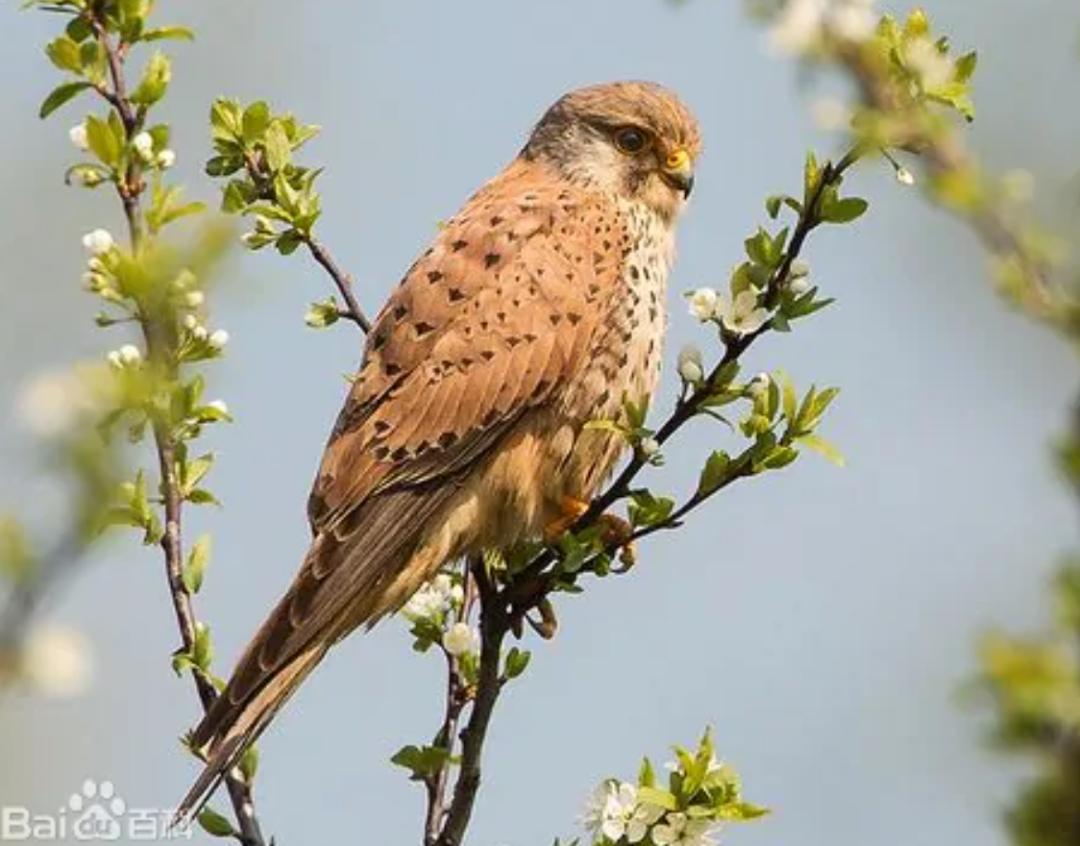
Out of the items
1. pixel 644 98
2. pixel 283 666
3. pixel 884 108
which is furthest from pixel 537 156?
pixel 884 108

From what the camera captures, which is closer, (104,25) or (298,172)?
(104,25)

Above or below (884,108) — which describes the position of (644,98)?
above

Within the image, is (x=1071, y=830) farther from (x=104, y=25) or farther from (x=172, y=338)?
(x=104, y=25)

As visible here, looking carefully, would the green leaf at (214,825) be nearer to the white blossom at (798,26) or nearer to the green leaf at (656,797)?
the green leaf at (656,797)

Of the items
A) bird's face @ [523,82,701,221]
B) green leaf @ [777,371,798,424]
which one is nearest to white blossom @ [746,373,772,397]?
green leaf @ [777,371,798,424]

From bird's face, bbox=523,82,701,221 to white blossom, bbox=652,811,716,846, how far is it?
231 centimetres

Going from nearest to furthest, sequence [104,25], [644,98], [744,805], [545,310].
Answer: [104,25]
[744,805]
[545,310]
[644,98]

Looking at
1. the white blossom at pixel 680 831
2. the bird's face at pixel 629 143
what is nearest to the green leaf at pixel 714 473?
the white blossom at pixel 680 831

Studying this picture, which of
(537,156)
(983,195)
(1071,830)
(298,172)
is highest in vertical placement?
(537,156)

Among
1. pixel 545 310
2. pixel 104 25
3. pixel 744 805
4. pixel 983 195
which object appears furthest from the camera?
pixel 545 310

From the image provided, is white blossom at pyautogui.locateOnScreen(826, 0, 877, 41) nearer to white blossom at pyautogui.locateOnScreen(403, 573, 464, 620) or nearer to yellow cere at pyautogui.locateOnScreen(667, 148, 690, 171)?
white blossom at pyautogui.locateOnScreen(403, 573, 464, 620)

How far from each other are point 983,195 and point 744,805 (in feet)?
7.14

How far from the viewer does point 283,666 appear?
A: 4.18 m

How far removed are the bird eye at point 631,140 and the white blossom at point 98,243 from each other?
8.70 feet
